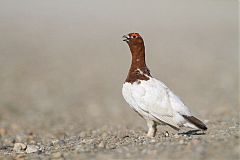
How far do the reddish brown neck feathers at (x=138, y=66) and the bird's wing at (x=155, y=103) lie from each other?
10.2 inches

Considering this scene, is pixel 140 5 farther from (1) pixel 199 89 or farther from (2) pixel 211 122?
(2) pixel 211 122

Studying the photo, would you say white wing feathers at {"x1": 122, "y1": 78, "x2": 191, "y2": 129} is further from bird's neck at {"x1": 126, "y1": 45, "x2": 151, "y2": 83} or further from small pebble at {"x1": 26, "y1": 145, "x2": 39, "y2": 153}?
small pebble at {"x1": 26, "y1": 145, "x2": 39, "y2": 153}

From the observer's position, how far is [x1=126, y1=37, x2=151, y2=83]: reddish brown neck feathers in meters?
8.10

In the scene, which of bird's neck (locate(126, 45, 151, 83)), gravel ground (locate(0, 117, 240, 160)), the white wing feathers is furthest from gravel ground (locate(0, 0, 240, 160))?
bird's neck (locate(126, 45, 151, 83))

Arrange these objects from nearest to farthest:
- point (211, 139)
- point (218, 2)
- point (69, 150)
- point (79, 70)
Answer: point (211, 139), point (69, 150), point (79, 70), point (218, 2)

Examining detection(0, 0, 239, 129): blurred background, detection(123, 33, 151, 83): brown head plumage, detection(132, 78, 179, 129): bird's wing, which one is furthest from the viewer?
detection(0, 0, 239, 129): blurred background

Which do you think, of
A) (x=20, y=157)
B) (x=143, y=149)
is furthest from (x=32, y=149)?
(x=143, y=149)

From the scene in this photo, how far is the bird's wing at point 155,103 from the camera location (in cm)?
778

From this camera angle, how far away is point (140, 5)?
200 ft

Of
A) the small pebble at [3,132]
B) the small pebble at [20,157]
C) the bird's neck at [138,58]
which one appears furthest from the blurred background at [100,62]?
the small pebble at [20,157]

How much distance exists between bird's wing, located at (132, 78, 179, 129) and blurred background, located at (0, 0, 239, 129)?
3881 millimetres

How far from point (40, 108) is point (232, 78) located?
7765mm

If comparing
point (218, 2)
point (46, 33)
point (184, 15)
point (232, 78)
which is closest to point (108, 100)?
point (232, 78)

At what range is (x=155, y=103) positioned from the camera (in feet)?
25.6
